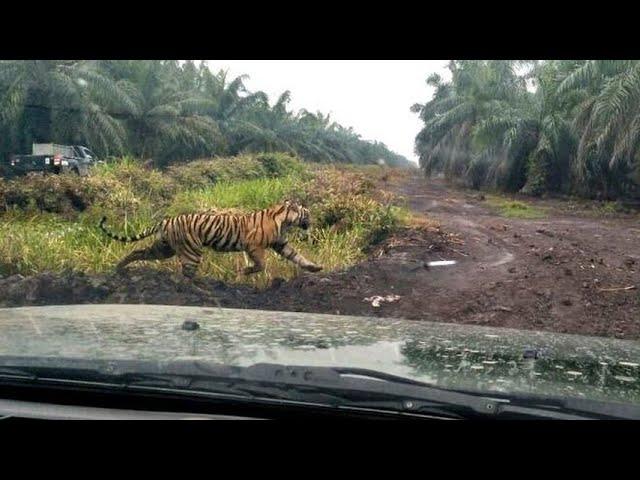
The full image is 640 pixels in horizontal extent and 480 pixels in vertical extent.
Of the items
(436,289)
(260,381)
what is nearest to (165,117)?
(436,289)

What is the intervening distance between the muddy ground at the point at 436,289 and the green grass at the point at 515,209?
5.99m

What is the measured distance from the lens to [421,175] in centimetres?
2183

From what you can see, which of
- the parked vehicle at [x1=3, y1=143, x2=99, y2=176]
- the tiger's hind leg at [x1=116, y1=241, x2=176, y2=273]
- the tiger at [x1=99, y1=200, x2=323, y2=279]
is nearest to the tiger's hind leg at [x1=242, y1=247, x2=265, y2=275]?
the tiger at [x1=99, y1=200, x2=323, y2=279]

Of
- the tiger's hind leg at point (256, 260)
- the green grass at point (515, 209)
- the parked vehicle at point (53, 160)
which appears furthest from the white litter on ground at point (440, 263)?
the green grass at point (515, 209)

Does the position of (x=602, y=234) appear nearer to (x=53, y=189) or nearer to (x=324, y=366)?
(x=53, y=189)

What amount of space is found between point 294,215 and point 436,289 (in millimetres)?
1797

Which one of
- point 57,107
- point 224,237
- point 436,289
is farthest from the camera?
point 57,107

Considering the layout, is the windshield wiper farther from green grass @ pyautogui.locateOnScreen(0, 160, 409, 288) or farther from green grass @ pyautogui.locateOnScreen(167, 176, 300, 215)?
green grass @ pyautogui.locateOnScreen(167, 176, 300, 215)

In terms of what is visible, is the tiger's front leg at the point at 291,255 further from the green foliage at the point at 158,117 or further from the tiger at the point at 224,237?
the green foliage at the point at 158,117

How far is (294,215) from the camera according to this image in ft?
31.5

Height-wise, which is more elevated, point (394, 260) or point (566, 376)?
point (566, 376)

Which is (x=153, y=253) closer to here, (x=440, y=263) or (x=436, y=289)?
(x=436, y=289)
